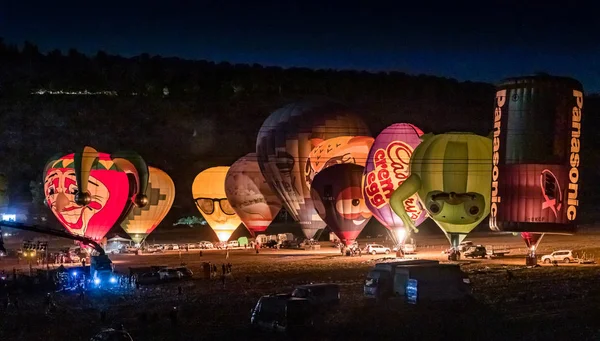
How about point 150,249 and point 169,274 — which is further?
point 150,249

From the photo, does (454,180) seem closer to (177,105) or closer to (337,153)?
(337,153)

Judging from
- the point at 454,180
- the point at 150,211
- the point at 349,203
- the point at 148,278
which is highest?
the point at 454,180

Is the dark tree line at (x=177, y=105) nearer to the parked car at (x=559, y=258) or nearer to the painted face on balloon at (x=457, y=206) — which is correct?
the painted face on balloon at (x=457, y=206)

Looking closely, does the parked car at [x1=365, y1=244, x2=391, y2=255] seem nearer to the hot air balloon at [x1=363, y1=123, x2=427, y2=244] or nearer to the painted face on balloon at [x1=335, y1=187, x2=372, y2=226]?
the hot air balloon at [x1=363, y1=123, x2=427, y2=244]

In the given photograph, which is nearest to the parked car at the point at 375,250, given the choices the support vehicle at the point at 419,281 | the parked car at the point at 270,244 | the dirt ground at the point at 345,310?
the dirt ground at the point at 345,310

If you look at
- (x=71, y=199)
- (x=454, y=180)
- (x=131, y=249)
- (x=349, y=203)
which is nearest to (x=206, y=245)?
(x=131, y=249)

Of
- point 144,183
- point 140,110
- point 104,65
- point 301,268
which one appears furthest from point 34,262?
point 104,65

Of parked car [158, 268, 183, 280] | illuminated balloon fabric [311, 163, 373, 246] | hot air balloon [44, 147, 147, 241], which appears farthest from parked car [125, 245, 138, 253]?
parked car [158, 268, 183, 280]
